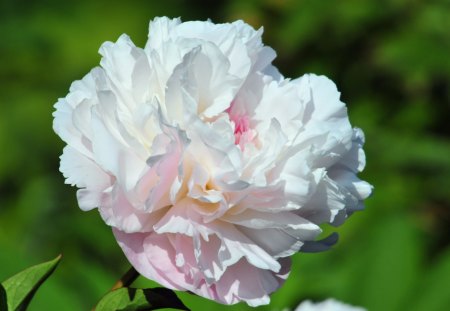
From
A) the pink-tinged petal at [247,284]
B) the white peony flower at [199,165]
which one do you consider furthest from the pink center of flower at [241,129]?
the pink-tinged petal at [247,284]

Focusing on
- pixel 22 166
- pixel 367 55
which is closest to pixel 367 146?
pixel 367 55

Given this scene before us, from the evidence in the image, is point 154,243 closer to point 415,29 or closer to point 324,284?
point 324,284

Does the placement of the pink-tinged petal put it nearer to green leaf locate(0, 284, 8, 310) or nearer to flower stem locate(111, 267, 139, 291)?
flower stem locate(111, 267, 139, 291)

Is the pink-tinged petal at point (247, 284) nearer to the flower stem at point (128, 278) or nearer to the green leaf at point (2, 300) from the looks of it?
the flower stem at point (128, 278)

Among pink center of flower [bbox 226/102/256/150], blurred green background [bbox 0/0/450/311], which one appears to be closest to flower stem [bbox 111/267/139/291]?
pink center of flower [bbox 226/102/256/150]

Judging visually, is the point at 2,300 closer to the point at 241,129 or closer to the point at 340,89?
the point at 241,129
